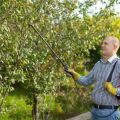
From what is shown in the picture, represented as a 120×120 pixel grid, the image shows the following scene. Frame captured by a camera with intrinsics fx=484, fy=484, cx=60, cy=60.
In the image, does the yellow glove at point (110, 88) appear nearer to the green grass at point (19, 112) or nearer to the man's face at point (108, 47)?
the man's face at point (108, 47)

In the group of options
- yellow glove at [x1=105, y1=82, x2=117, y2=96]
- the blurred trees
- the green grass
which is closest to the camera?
yellow glove at [x1=105, y1=82, x2=117, y2=96]

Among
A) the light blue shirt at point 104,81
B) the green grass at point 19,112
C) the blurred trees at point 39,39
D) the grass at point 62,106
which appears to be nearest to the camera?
the light blue shirt at point 104,81

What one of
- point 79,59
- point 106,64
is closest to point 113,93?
point 106,64

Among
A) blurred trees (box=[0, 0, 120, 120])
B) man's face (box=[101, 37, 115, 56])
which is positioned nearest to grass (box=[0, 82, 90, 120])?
blurred trees (box=[0, 0, 120, 120])

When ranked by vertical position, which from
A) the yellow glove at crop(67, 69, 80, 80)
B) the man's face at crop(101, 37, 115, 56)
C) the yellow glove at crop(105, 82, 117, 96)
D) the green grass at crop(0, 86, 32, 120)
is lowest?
the green grass at crop(0, 86, 32, 120)

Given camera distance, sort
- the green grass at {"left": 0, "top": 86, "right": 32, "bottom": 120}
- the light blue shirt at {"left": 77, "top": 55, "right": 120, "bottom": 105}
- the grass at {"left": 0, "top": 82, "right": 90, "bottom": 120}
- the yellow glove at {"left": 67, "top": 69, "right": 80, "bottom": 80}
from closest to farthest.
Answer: the light blue shirt at {"left": 77, "top": 55, "right": 120, "bottom": 105} < the yellow glove at {"left": 67, "top": 69, "right": 80, "bottom": 80} < the green grass at {"left": 0, "top": 86, "right": 32, "bottom": 120} < the grass at {"left": 0, "top": 82, "right": 90, "bottom": 120}

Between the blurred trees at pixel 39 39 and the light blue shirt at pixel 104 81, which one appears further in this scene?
the blurred trees at pixel 39 39

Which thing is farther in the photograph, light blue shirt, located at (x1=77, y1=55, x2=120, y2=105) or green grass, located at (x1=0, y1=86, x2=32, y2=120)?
green grass, located at (x1=0, y1=86, x2=32, y2=120)

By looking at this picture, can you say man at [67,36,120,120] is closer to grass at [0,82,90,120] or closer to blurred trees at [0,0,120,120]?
blurred trees at [0,0,120,120]

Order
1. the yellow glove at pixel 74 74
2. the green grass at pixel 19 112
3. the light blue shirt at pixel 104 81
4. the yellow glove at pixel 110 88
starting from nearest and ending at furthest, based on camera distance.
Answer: the yellow glove at pixel 110 88, the light blue shirt at pixel 104 81, the yellow glove at pixel 74 74, the green grass at pixel 19 112

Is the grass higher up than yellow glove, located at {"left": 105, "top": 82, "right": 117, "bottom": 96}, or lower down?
lower down

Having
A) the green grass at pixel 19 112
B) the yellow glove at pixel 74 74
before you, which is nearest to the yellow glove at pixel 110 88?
the yellow glove at pixel 74 74

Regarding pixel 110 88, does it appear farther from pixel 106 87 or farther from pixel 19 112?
pixel 19 112

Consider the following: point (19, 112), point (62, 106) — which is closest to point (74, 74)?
point (62, 106)
